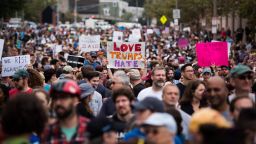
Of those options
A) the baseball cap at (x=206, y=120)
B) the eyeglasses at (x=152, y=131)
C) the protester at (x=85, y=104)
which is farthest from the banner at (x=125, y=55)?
the baseball cap at (x=206, y=120)

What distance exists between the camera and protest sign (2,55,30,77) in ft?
54.4

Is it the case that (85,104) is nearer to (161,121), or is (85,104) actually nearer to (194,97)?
(194,97)

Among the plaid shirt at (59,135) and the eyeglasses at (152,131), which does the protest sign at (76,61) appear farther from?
the eyeglasses at (152,131)

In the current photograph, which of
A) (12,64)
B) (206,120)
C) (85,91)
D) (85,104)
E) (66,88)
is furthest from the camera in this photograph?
(12,64)

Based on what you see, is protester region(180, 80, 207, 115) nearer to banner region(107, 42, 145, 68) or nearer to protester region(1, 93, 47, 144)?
protester region(1, 93, 47, 144)

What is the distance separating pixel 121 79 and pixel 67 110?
4354mm

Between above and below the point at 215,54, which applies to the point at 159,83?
below

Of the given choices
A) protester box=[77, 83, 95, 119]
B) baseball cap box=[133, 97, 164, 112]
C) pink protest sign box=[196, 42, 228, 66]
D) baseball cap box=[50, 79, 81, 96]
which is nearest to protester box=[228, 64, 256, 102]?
baseball cap box=[133, 97, 164, 112]

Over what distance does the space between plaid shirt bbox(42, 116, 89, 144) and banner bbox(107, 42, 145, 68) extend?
1123 cm

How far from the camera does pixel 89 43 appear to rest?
27.0 meters

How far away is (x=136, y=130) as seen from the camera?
26.0ft

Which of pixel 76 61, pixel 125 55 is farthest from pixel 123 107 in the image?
pixel 76 61

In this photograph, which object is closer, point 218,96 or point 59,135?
point 59,135

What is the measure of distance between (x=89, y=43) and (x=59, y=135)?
774 inches
